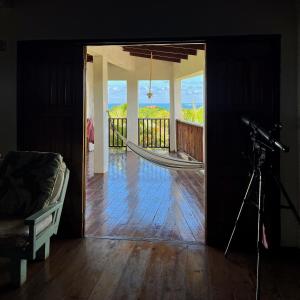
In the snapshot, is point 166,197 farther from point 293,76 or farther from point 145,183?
point 293,76

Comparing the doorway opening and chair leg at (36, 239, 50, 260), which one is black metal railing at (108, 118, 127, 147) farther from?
chair leg at (36, 239, 50, 260)

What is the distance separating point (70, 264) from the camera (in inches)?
108

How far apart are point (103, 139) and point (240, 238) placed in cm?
431

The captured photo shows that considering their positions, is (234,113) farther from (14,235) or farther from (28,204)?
(14,235)

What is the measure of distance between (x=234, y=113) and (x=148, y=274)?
1.54m

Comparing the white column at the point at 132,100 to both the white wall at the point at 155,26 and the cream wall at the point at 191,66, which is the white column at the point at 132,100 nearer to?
the cream wall at the point at 191,66

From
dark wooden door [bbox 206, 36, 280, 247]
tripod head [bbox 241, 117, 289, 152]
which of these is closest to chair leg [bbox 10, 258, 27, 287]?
dark wooden door [bbox 206, 36, 280, 247]

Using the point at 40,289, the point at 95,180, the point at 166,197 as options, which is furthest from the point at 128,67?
the point at 40,289

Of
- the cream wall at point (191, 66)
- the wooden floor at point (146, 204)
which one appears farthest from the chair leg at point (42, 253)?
the cream wall at point (191, 66)

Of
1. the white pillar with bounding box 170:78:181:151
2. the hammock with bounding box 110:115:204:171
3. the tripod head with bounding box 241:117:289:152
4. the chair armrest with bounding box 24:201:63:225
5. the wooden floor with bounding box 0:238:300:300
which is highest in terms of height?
the white pillar with bounding box 170:78:181:151

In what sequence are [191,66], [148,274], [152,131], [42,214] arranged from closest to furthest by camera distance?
[42,214] → [148,274] → [191,66] → [152,131]

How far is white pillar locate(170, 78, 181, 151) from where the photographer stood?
1005 centimetres

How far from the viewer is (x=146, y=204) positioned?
4605mm

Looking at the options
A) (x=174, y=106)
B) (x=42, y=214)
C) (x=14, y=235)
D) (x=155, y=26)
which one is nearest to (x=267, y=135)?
(x=155, y=26)
